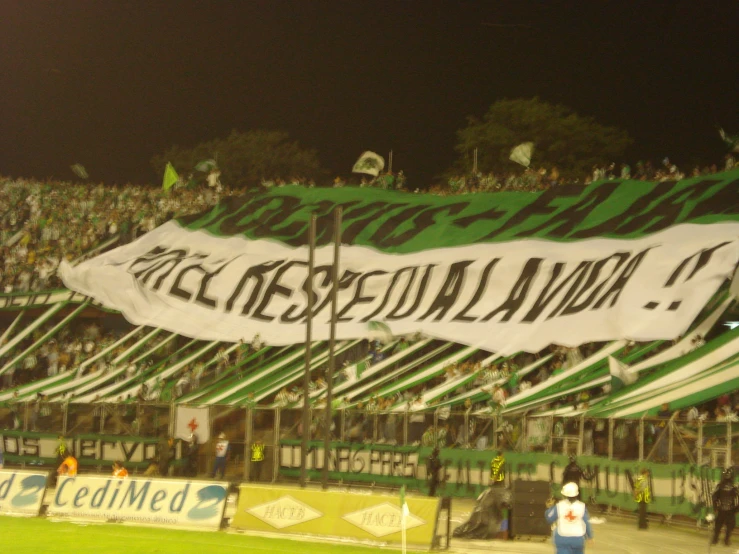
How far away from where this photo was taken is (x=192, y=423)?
35.8 m

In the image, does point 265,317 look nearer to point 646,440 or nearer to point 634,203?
point 634,203

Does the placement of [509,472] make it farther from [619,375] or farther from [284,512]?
[284,512]

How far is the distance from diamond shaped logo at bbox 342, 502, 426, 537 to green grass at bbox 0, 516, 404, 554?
411 mm

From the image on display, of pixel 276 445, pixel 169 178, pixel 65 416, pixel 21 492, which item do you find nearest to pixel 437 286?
pixel 276 445

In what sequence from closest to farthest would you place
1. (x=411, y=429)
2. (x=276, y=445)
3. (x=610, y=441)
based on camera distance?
(x=610, y=441) → (x=411, y=429) → (x=276, y=445)

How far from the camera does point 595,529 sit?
26.0m

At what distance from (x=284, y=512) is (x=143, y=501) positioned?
338 centimetres

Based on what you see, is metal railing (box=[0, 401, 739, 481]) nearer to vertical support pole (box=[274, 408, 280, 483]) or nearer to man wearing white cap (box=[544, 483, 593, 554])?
vertical support pole (box=[274, 408, 280, 483])

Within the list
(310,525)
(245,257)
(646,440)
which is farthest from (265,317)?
(310,525)

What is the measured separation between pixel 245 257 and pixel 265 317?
4.00 meters

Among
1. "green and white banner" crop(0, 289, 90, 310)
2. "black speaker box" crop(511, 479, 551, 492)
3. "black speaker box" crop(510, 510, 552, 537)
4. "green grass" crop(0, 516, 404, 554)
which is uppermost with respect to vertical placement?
"green and white banner" crop(0, 289, 90, 310)

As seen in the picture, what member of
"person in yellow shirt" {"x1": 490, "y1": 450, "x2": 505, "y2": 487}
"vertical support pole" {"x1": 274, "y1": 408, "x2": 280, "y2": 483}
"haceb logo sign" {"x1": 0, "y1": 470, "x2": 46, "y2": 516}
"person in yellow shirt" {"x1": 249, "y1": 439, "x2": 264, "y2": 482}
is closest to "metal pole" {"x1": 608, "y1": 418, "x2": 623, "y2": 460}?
"person in yellow shirt" {"x1": 490, "y1": 450, "x2": 505, "y2": 487}

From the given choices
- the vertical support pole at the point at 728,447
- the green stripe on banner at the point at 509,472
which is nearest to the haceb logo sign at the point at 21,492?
the green stripe on banner at the point at 509,472

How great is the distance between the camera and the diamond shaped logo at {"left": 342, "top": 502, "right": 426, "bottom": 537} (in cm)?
2067
